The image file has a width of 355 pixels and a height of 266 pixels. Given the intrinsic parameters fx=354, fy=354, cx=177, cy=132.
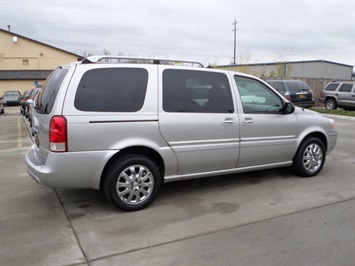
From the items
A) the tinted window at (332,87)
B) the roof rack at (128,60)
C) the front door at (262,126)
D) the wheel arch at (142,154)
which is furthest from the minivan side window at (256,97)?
the tinted window at (332,87)

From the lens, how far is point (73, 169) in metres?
4.18

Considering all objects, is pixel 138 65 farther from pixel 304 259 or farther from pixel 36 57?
pixel 36 57

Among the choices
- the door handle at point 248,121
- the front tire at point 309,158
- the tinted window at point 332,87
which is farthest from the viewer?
the tinted window at point 332,87

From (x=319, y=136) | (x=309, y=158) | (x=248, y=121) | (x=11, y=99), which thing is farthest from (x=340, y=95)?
(x=11, y=99)

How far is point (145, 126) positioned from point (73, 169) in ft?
3.32

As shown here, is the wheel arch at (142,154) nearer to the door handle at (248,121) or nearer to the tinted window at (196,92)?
the tinted window at (196,92)

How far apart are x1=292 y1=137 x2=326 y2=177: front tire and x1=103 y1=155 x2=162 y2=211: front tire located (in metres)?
2.63

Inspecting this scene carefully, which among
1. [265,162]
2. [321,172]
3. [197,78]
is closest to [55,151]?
[197,78]

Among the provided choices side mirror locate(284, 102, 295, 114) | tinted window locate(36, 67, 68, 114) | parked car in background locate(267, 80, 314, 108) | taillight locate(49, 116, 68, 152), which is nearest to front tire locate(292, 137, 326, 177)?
side mirror locate(284, 102, 295, 114)

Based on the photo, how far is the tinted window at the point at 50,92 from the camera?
4.30m

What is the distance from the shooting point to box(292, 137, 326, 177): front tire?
5.96 meters

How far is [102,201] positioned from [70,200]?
18.6 inches

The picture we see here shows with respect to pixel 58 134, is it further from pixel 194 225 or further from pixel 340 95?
pixel 340 95

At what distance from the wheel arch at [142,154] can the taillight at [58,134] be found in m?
0.59
